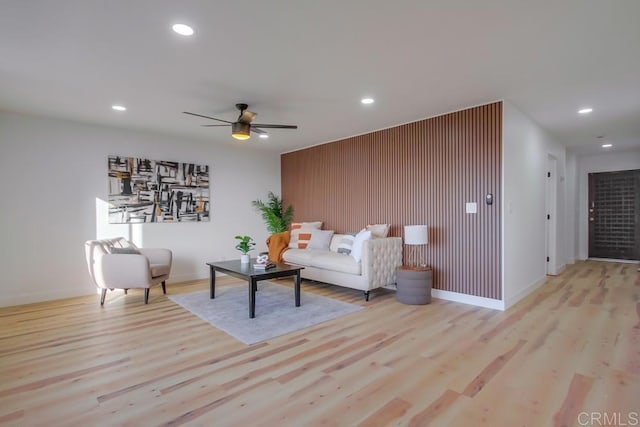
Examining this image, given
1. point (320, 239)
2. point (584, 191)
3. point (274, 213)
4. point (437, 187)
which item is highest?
point (584, 191)

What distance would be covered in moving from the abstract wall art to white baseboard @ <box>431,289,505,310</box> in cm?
418

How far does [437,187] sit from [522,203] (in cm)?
116

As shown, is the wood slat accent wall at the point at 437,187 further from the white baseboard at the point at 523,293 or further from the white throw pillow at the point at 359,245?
the white throw pillow at the point at 359,245

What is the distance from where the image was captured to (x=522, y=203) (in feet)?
14.8

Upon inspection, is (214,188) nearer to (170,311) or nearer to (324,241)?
(324,241)

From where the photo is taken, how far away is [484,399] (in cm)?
207

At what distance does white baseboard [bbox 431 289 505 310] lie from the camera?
3.99 meters

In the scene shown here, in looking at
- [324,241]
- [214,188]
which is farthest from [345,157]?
[214,188]

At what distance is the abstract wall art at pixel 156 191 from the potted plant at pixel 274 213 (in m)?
1.20

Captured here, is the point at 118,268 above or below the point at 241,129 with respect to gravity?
below

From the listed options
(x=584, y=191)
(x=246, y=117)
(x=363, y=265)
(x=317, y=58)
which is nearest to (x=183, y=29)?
(x=317, y=58)

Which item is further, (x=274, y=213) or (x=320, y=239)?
(x=274, y=213)
